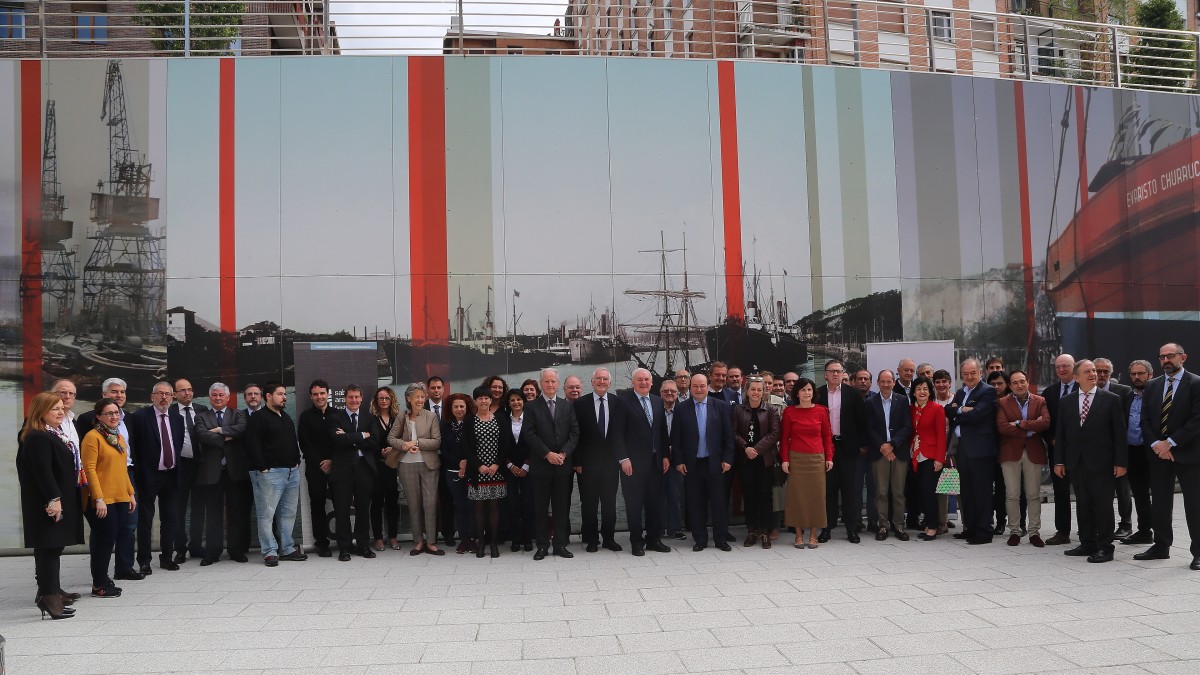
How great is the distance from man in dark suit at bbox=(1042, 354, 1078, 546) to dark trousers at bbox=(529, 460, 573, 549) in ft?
13.8

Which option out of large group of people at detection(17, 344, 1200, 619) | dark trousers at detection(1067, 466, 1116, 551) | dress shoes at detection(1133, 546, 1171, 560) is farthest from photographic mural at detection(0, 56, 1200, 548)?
dress shoes at detection(1133, 546, 1171, 560)

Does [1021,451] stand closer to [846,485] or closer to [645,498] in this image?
[846,485]

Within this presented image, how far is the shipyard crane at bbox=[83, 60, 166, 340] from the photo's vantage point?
9102 millimetres

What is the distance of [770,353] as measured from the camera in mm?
10039

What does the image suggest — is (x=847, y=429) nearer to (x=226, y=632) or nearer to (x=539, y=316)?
(x=539, y=316)

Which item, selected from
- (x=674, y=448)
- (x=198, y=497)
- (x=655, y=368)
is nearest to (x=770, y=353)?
(x=655, y=368)

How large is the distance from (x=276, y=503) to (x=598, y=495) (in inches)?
110

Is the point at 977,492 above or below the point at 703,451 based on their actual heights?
below

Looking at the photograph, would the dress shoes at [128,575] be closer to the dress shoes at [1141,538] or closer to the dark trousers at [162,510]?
the dark trousers at [162,510]

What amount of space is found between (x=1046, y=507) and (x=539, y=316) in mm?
6050

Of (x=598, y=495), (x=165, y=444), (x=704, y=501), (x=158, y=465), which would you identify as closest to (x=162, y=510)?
(x=158, y=465)

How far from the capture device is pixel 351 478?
26.8 ft

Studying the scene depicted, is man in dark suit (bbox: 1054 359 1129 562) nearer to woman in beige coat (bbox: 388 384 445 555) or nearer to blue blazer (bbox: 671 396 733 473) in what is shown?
blue blazer (bbox: 671 396 733 473)

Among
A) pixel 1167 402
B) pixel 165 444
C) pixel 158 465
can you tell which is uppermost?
pixel 1167 402
